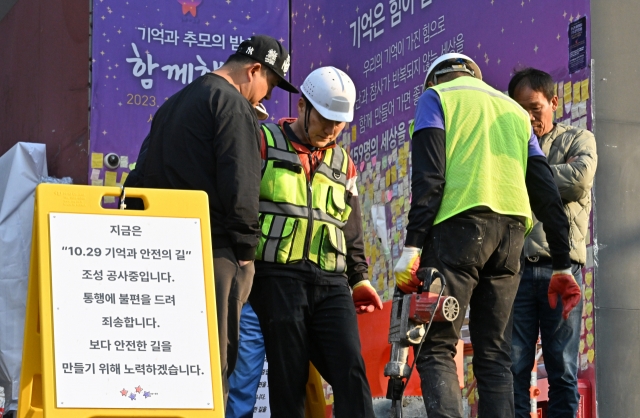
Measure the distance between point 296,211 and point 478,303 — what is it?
3.01ft

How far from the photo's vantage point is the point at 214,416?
13.5ft

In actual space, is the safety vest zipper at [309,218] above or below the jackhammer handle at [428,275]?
above

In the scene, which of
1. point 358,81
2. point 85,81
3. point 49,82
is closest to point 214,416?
point 358,81

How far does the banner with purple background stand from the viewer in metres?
7.06

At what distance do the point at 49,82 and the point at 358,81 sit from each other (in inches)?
152

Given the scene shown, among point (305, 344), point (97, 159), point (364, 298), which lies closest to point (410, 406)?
point (364, 298)

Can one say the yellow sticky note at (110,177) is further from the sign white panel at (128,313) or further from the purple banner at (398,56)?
the sign white panel at (128,313)

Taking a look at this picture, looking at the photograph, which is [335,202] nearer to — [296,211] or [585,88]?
[296,211]

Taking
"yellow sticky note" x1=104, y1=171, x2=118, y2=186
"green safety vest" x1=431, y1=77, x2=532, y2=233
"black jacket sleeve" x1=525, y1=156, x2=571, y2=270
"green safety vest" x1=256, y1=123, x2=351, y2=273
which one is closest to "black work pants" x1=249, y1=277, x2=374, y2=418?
"green safety vest" x1=256, y1=123, x2=351, y2=273

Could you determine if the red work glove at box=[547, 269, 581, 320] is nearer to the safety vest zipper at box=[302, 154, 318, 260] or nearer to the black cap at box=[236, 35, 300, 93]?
the safety vest zipper at box=[302, 154, 318, 260]

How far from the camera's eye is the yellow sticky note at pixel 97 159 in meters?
9.44

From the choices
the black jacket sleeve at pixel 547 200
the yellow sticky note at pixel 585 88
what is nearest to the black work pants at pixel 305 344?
the black jacket sleeve at pixel 547 200

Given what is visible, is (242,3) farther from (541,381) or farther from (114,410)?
(114,410)

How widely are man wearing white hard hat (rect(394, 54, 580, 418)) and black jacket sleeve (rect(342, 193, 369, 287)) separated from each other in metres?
0.63
